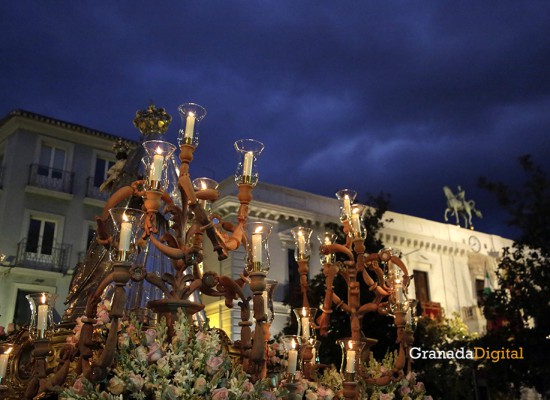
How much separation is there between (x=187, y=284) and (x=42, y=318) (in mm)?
1226

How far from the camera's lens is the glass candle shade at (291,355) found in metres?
4.85

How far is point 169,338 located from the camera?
4148 mm

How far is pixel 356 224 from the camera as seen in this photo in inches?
251

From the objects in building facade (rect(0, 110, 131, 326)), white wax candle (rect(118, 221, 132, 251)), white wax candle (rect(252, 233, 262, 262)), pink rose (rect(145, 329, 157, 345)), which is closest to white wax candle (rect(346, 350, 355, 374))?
white wax candle (rect(252, 233, 262, 262))

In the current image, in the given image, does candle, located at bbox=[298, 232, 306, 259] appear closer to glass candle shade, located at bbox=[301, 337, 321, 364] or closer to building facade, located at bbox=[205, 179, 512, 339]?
glass candle shade, located at bbox=[301, 337, 321, 364]

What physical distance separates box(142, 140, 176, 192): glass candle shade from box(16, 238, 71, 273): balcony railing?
15.7m

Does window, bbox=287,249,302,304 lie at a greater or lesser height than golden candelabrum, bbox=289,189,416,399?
greater

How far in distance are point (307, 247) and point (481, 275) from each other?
21.4 meters

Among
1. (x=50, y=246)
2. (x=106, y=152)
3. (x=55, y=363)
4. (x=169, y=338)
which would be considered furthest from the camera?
(x=106, y=152)

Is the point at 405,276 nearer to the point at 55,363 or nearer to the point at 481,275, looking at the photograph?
the point at 55,363

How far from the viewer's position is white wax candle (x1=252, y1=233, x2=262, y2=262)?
4270 millimetres

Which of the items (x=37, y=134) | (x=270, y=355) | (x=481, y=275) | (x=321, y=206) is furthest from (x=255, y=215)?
(x=270, y=355)

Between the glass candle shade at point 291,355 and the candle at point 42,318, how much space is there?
209cm

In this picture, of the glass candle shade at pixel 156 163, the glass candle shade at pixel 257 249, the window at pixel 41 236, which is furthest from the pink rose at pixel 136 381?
the window at pixel 41 236
